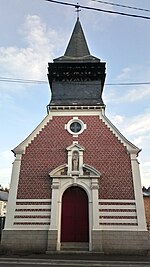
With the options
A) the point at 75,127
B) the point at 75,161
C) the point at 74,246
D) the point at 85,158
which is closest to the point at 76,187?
the point at 75,161

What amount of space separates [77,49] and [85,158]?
9.60m

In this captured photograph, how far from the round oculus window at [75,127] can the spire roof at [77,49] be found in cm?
514

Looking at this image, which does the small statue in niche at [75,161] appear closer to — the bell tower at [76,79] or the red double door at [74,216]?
the red double door at [74,216]

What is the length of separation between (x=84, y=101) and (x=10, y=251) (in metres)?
9.66

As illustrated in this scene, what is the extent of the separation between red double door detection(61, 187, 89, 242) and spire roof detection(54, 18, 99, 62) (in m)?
9.54

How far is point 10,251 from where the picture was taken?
11250mm

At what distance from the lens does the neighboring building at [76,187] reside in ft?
38.1

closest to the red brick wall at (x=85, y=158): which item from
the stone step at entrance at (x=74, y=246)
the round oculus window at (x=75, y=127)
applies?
the round oculus window at (x=75, y=127)

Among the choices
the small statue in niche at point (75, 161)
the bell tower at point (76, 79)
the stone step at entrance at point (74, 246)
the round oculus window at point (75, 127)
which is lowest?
the stone step at entrance at point (74, 246)

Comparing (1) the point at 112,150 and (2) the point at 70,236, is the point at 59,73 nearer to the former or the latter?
(1) the point at 112,150

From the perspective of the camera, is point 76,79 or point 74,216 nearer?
point 74,216

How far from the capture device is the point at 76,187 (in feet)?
42.7

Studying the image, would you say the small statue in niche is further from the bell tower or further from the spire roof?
the spire roof

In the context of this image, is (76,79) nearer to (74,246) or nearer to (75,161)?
(75,161)
